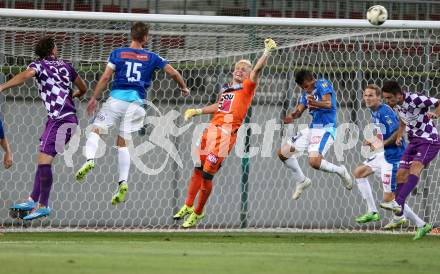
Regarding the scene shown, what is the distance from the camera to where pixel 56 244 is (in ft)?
31.0

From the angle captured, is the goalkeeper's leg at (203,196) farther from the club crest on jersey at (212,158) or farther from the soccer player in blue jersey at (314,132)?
the soccer player in blue jersey at (314,132)

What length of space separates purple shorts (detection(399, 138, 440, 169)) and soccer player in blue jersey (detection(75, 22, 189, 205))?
2826 mm

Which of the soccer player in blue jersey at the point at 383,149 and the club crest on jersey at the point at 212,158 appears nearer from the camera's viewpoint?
the club crest on jersey at the point at 212,158

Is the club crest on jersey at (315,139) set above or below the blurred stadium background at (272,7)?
below

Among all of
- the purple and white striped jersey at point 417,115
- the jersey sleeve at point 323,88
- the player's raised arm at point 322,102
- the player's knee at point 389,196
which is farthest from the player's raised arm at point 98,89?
the player's knee at point 389,196

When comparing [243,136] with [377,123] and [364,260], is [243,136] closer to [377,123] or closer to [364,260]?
[377,123]

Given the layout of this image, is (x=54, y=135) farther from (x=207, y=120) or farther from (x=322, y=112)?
(x=322, y=112)

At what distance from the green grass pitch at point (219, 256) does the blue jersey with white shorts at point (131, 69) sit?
5.32 feet

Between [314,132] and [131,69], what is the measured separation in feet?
9.66

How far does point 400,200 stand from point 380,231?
2.00m

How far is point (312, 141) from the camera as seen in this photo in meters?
13.1

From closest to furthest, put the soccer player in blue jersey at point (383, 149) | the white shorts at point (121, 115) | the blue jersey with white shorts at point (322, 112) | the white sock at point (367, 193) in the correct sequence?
the white shorts at point (121, 115), the soccer player in blue jersey at point (383, 149), the white sock at point (367, 193), the blue jersey with white shorts at point (322, 112)

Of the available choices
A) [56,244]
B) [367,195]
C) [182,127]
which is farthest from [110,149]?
[56,244]

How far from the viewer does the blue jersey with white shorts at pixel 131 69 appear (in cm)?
1123
